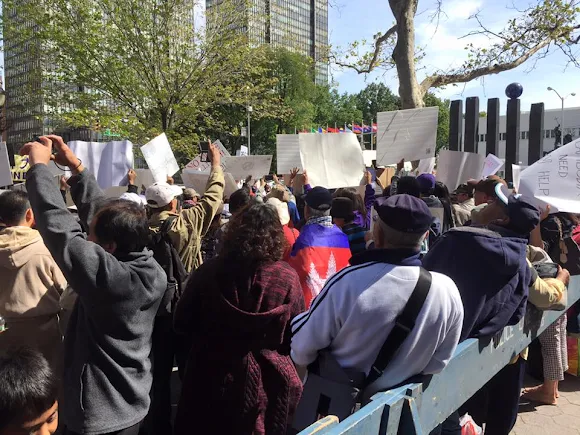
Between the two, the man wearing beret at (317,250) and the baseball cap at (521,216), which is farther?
the man wearing beret at (317,250)

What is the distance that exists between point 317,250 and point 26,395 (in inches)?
90.1

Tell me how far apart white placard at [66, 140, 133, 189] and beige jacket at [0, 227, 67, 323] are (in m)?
3.06

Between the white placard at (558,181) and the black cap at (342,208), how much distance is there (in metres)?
1.39

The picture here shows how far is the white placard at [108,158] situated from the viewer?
18.7 ft

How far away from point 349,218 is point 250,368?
220 centimetres

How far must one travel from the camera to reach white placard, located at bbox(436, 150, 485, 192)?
6.84 m

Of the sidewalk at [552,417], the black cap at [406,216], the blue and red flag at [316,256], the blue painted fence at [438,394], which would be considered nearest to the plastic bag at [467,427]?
the blue painted fence at [438,394]

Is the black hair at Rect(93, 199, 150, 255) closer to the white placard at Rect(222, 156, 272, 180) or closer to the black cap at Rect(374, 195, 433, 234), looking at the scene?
the black cap at Rect(374, 195, 433, 234)

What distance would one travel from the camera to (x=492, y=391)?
3412 millimetres

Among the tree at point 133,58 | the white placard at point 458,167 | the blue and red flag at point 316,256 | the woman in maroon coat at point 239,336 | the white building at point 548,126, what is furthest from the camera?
the white building at point 548,126

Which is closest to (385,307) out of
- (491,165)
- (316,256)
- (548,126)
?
(316,256)

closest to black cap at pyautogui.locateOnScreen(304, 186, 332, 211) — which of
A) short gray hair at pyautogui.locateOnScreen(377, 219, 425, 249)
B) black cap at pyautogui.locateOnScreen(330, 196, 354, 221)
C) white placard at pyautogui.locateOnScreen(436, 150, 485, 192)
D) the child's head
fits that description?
black cap at pyautogui.locateOnScreen(330, 196, 354, 221)

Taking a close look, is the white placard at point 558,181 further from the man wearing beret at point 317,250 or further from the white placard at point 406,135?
the white placard at point 406,135

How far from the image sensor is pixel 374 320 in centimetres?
197
